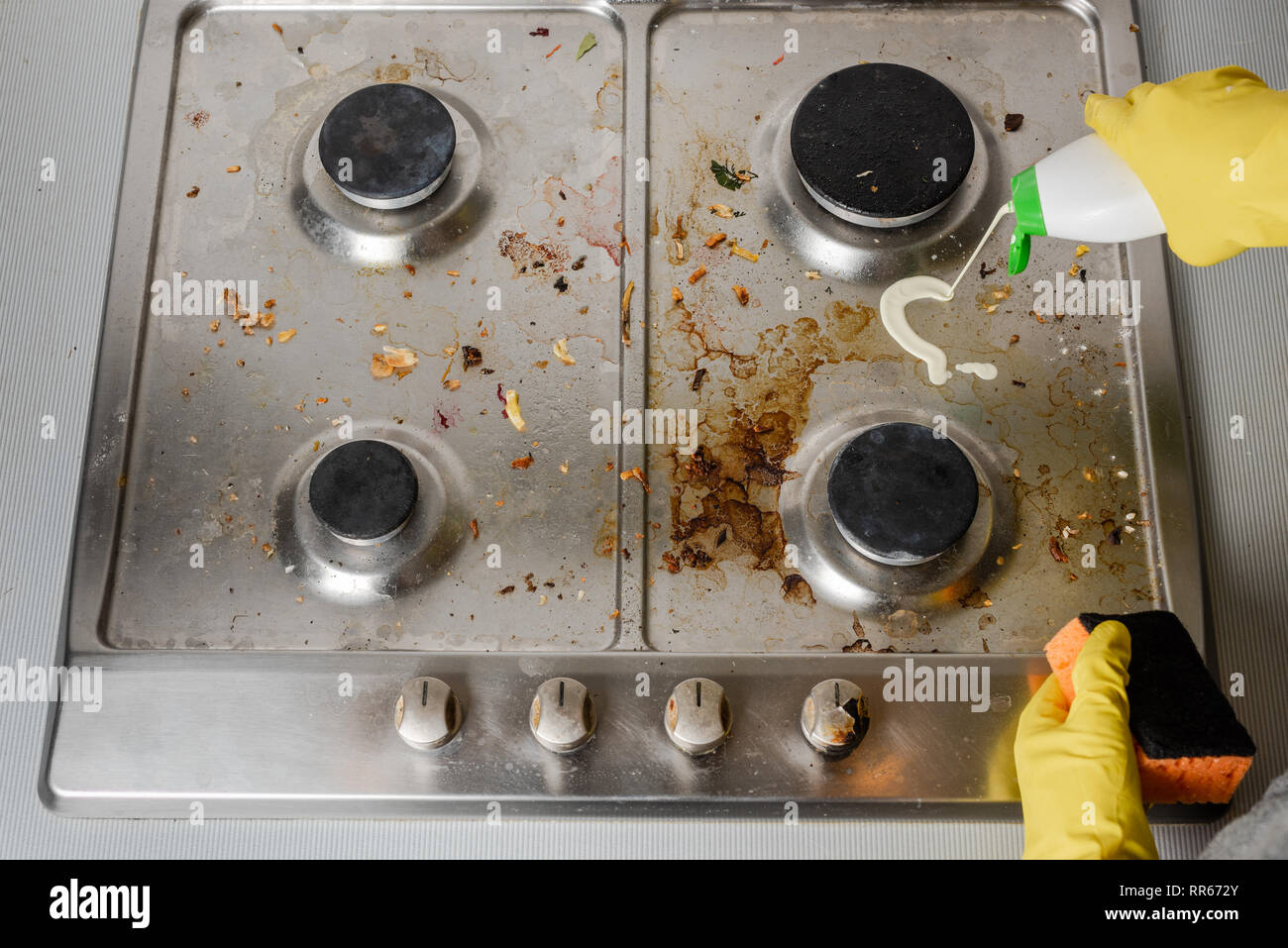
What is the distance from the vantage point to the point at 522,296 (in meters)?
1.02

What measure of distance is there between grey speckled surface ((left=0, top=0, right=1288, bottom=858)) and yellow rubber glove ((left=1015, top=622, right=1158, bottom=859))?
0.08 meters

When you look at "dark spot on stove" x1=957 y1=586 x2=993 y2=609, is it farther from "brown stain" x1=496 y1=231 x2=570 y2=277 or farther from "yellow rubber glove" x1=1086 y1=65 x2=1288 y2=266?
→ "brown stain" x1=496 y1=231 x2=570 y2=277

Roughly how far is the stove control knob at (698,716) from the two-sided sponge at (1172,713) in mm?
324

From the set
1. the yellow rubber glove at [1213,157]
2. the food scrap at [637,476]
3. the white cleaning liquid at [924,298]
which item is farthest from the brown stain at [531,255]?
the yellow rubber glove at [1213,157]

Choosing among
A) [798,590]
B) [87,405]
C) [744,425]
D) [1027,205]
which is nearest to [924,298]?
[1027,205]

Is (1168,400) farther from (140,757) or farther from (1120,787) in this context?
(140,757)

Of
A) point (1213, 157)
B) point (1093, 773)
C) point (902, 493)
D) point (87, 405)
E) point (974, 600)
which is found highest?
point (1213, 157)

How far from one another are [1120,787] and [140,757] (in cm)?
91

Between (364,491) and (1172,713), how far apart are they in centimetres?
79

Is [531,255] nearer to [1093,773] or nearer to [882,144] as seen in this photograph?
[882,144]

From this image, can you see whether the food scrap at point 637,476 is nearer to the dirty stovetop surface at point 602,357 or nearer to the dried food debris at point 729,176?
the dirty stovetop surface at point 602,357

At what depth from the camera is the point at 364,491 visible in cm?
90

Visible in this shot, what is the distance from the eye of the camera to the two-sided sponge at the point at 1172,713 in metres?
0.79

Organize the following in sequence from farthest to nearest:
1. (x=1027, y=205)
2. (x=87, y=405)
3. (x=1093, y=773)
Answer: (x=87, y=405) → (x=1027, y=205) → (x=1093, y=773)
